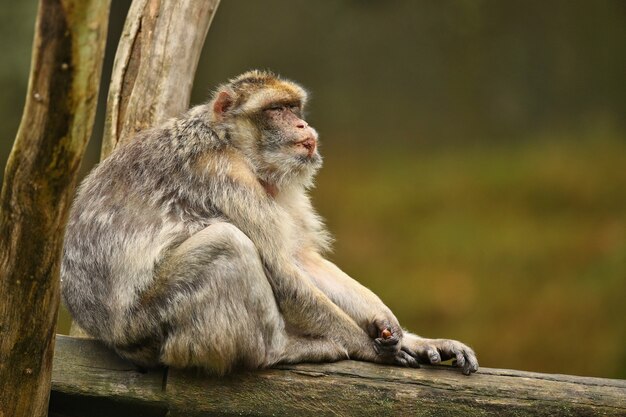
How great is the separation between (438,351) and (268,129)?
7.23 feet

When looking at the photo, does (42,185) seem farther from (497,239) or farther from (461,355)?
(497,239)

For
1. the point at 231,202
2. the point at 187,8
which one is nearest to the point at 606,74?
the point at 187,8

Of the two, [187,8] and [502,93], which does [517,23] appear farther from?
[187,8]

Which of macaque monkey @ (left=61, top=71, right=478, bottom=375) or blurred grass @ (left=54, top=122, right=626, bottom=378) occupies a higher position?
blurred grass @ (left=54, top=122, right=626, bottom=378)

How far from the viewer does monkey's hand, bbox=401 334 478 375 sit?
21.0 feet

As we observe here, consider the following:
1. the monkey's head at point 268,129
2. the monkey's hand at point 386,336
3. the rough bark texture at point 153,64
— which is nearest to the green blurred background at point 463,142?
the rough bark texture at point 153,64

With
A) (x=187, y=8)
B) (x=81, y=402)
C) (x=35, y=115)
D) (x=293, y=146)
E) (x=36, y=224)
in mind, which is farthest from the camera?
(x=187, y=8)

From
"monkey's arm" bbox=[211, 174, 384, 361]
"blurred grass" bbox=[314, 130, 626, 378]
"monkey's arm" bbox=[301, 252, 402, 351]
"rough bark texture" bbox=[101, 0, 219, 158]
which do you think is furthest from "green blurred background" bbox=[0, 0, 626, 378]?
"monkey's arm" bbox=[211, 174, 384, 361]

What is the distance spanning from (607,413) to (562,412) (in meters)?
0.30

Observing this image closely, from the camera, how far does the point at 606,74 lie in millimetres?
14609

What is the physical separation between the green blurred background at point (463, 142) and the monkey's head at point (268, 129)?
7.79 meters

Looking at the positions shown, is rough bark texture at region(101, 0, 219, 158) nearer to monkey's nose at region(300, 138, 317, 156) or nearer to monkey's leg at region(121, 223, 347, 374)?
monkey's nose at region(300, 138, 317, 156)

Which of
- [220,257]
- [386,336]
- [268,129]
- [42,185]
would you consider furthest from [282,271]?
[42,185]

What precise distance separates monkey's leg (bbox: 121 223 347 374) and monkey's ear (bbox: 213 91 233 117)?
45.8 inches
